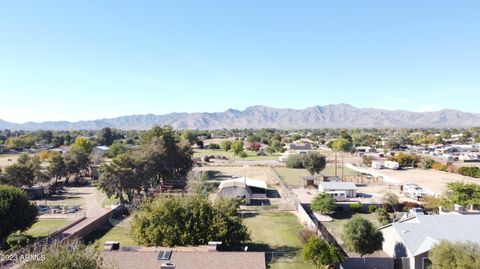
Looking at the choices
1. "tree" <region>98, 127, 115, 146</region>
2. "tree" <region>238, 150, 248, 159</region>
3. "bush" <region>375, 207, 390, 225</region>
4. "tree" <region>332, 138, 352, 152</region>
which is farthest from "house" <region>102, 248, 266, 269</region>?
"tree" <region>98, 127, 115, 146</region>

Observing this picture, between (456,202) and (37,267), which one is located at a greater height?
(37,267)

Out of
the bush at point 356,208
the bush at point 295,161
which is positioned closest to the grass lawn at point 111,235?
the bush at point 356,208

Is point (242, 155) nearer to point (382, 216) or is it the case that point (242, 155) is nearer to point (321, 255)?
point (382, 216)

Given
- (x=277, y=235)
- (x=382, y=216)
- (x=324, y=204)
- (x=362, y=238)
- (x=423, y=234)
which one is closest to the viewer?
(x=423, y=234)

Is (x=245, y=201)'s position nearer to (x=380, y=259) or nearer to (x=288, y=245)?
(x=288, y=245)

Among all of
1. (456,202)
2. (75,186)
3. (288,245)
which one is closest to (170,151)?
(75,186)

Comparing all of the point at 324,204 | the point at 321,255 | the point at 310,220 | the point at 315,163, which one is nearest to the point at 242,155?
the point at 315,163
